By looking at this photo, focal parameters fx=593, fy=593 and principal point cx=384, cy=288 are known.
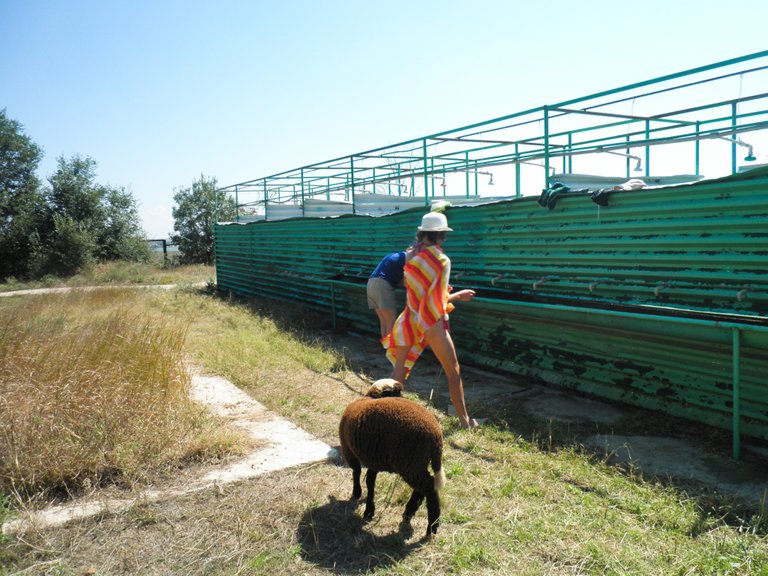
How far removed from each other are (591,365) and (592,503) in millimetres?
2553

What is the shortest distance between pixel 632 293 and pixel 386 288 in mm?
2643

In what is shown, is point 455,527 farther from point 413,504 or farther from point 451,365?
point 451,365

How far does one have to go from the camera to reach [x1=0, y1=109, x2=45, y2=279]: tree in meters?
27.9

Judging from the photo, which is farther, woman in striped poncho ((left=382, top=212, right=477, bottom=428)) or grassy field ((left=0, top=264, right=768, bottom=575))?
woman in striped poncho ((left=382, top=212, right=477, bottom=428))

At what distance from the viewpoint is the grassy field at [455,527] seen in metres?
3.05

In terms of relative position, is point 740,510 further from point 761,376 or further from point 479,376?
point 479,376

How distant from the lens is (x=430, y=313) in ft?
16.7

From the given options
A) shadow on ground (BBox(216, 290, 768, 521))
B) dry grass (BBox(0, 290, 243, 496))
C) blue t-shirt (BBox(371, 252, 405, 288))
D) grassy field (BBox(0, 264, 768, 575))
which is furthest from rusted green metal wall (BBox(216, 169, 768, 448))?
dry grass (BBox(0, 290, 243, 496))

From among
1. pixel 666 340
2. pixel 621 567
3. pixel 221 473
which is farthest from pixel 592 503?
pixel 221 473

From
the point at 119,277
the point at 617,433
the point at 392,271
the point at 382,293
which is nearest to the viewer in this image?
the point at 617,433

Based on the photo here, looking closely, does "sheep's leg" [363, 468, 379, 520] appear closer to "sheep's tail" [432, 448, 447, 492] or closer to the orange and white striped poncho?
"sheep's tail" [432, 448, 447, 492]

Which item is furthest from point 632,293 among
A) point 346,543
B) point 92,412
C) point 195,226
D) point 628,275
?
point 195,226

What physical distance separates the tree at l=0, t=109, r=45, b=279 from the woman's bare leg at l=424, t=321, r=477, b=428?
28.0 meters

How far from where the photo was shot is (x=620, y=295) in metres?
5.65
